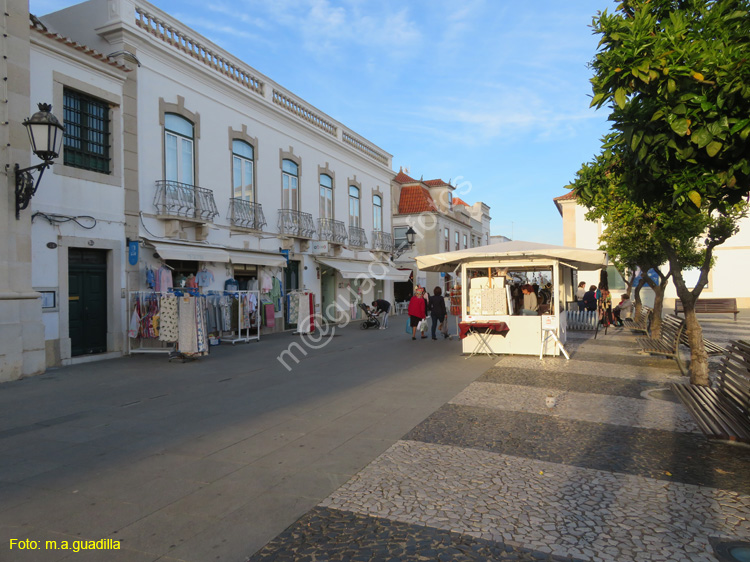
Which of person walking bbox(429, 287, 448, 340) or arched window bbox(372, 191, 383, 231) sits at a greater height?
arched window bbox(372, 191, 383, 231)

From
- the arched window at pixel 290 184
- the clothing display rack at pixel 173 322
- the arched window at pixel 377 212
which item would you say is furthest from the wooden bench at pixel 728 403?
the arched window at pixel 377 212

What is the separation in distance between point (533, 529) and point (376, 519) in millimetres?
1087

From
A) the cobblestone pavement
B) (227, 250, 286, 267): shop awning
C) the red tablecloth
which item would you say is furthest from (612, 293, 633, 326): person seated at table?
the cobblestone pavement

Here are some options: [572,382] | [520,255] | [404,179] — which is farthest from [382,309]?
[404,179]

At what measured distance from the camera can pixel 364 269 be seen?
24.4 metres

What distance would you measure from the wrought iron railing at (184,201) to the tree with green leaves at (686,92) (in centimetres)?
1158

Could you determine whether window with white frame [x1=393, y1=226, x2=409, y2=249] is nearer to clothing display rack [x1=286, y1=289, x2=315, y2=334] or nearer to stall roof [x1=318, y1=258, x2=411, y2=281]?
stall roof [x1=318, y1=258, x2=411, y2=281]

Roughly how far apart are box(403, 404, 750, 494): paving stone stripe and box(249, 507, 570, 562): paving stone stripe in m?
1.86

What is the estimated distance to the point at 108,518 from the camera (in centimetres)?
378

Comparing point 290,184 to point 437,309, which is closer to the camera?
point 437,309

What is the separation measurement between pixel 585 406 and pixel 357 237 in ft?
62.0

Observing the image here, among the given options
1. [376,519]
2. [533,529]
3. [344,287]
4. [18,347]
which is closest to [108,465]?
[376,519]

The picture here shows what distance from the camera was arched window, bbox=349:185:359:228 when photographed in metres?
25.2

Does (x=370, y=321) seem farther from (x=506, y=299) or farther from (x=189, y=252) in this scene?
(x=506, y=299)
